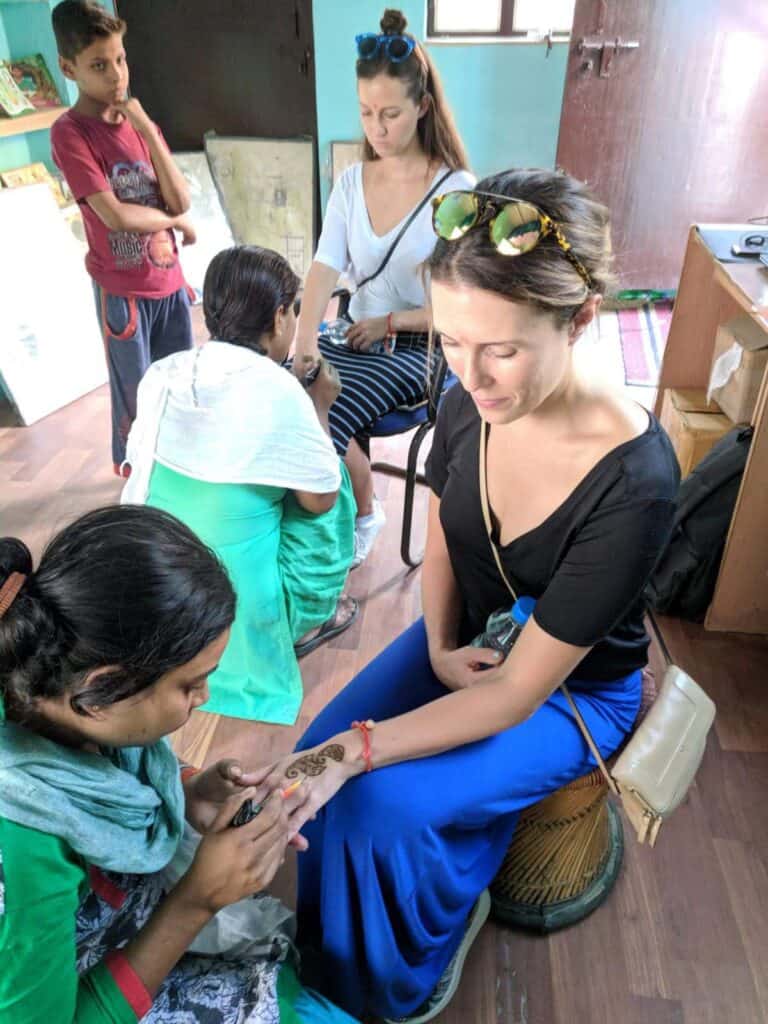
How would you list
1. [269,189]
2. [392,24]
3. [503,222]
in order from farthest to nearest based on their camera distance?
[269,189]
[392,24]
[503,222]

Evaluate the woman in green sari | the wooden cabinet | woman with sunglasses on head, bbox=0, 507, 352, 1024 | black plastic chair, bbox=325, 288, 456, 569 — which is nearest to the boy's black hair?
the woman in green sari

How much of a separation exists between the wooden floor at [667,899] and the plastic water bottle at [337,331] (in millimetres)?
726

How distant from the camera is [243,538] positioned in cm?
163

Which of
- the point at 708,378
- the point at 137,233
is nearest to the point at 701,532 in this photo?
the point at 708,378

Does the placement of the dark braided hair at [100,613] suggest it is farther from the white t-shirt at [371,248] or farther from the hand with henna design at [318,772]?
the white t-shirt at [371,248]

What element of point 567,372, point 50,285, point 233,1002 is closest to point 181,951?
point 233,1002

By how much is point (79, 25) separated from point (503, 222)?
1.71 metres

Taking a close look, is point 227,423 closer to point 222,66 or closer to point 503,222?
point 503,222

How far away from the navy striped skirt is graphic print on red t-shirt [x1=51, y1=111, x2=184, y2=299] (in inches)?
28.7

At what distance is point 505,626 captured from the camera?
3.76ft

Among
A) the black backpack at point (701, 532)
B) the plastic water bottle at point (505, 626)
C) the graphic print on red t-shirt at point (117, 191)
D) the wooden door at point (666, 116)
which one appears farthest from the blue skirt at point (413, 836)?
the wooden door at point (666, 116)

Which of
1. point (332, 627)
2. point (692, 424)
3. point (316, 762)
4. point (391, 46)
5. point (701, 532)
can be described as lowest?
point (332, 627)

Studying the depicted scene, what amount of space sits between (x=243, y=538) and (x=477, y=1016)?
96 centimetres

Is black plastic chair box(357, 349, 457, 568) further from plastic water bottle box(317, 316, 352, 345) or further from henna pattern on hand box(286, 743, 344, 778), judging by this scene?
Answer: henna pattern on hand box(286, 743, 344, 778)
